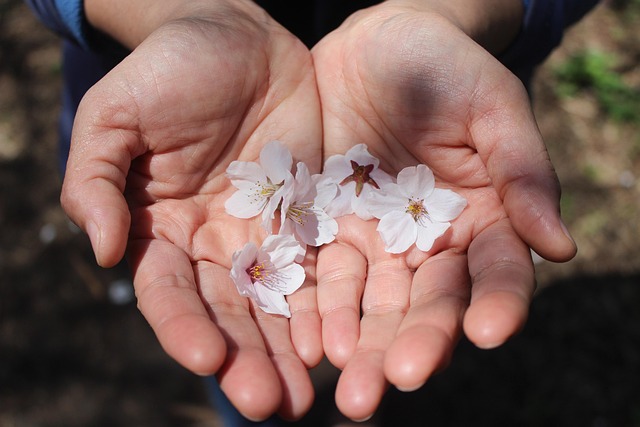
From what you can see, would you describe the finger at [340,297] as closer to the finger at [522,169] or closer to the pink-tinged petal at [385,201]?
the pink-tinged petal at [385,201]

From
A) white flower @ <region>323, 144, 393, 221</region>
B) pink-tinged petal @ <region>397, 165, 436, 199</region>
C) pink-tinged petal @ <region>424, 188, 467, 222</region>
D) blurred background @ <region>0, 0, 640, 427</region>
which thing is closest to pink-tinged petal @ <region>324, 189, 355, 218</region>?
white flower @ <region>323, 144, 393, 221</region>

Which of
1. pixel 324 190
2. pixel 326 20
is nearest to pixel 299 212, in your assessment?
pixel 324 190

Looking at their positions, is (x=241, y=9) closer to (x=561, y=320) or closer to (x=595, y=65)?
(x=561, y=320)

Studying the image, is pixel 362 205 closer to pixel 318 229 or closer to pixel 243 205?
pixel 318 229

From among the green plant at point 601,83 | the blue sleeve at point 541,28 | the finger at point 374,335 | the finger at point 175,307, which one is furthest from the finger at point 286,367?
the green plant at point 601,83

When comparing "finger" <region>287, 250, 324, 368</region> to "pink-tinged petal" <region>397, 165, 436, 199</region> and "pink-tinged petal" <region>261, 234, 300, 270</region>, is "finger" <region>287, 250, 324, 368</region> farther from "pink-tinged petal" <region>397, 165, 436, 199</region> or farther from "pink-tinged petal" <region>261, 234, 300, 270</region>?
"pink-tinged petal" <region>397, 165, 436, 199</region>

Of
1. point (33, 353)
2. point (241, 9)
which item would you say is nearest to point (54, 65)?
point (33, 353)
